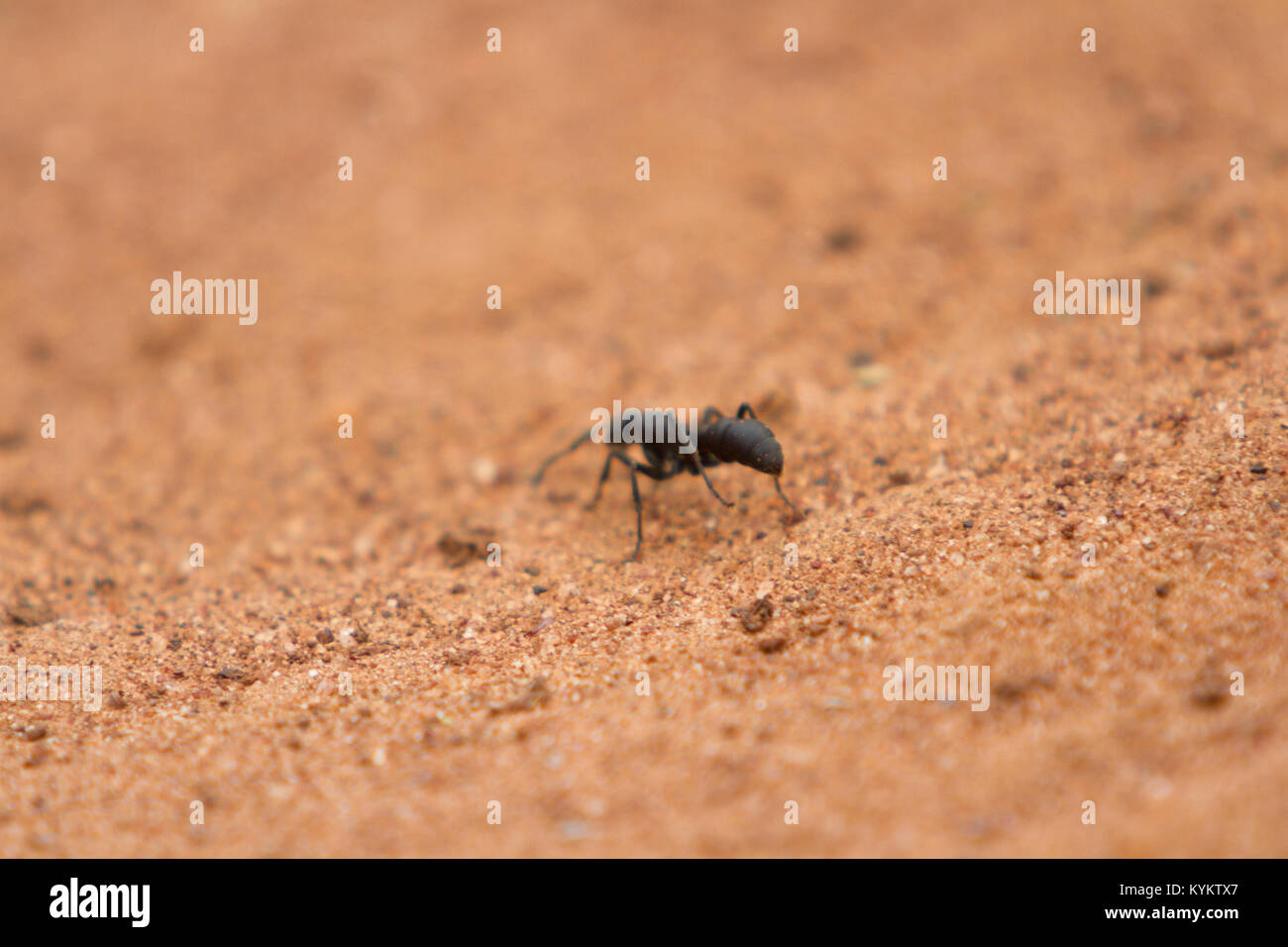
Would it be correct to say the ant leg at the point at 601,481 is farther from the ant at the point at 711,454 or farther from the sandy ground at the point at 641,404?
the sandy ground at the point at 641,404

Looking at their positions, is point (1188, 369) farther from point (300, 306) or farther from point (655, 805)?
point (300, 306)

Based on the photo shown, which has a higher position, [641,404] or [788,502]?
[641,404]

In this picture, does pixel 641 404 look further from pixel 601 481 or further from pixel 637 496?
pixel 637 496

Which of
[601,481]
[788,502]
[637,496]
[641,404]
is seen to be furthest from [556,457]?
[788,502]

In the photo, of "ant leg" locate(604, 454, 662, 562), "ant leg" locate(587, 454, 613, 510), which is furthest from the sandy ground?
"ant leg" locate(587, 454, 613, 510)

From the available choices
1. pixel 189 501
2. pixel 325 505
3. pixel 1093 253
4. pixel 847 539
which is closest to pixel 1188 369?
pixel 1093 253

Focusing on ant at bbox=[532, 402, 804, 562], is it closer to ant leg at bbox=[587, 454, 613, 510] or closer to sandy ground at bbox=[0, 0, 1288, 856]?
ant leg at bbox=[587, 454, 613, 510]

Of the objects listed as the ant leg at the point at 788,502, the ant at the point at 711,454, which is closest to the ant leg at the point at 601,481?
the ant at the point at 711,454
